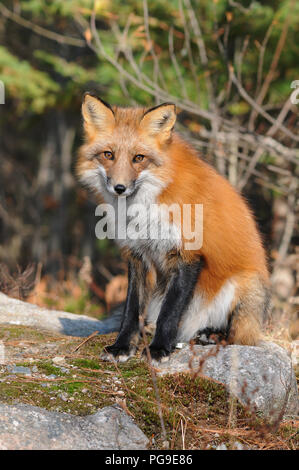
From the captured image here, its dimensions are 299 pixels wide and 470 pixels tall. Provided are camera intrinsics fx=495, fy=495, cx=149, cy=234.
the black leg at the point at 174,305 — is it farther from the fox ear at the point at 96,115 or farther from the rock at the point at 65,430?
the fox ear at the point at 96,115

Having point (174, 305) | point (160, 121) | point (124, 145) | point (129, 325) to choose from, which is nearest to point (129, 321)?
point (129, 325)

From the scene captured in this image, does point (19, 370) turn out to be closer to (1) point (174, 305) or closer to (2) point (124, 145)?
(1) point (174, 305)

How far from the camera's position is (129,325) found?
14.7 ft

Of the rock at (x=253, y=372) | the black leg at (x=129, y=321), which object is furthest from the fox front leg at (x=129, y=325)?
the rock at (x=253, y=372)

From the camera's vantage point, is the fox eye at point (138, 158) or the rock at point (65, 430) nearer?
the rock at point (65, 430)

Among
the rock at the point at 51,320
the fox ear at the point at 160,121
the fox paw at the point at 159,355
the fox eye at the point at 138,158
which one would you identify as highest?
the fox ear at the point at 160,121

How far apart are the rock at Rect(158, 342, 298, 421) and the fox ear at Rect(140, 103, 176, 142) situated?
1.93 m

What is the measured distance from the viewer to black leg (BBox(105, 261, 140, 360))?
13.9 feet

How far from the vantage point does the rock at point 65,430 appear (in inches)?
111

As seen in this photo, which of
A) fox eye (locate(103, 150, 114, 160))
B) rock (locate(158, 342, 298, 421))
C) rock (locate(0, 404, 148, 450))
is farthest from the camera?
fox eye (locate(103, 150, 114, 160))

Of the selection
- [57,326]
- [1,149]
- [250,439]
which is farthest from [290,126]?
[1,149]

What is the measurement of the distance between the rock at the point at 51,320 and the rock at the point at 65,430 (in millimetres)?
2176

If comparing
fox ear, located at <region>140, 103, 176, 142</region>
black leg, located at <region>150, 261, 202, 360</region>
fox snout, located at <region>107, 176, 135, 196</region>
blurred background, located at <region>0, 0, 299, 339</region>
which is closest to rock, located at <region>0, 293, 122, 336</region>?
blurred background, located at <region>0, 0, 299, 339</region>

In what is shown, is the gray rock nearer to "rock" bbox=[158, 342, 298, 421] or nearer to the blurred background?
"rock" bbox=[158, 342, 298, 421]
